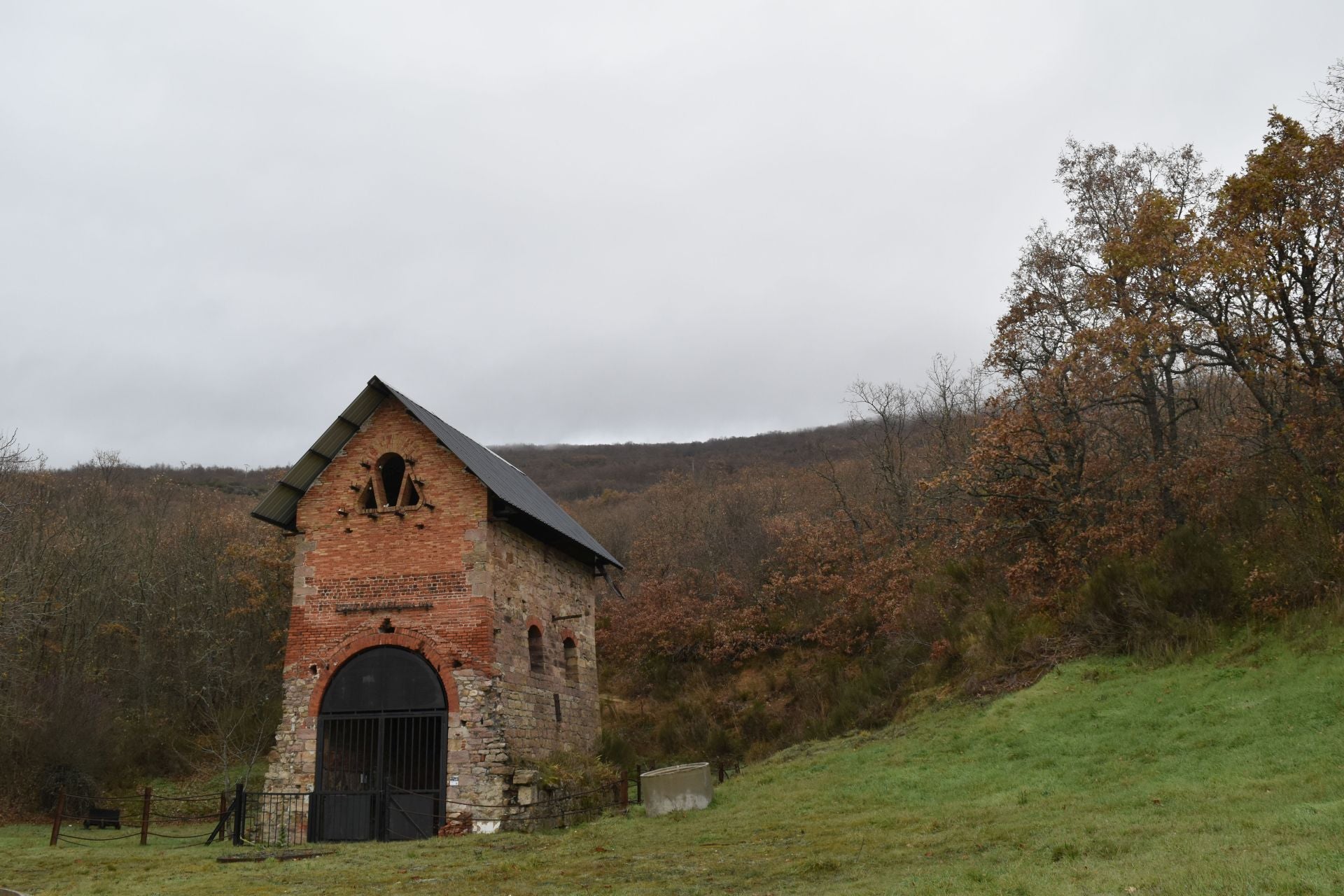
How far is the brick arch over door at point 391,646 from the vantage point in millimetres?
15844

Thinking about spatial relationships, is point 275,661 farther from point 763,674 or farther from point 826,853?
point 826,853

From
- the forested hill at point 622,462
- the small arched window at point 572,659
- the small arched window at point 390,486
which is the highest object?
the forested hill at point 622,462

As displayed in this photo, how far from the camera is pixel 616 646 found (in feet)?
102

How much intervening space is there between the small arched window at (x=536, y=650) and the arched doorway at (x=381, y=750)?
101 inches

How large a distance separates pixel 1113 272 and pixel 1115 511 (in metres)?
4.66

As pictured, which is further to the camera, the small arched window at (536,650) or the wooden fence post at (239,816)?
the small arched window at (536,650)

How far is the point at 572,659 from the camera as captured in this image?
20375mm

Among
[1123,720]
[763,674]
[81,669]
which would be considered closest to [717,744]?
[763,674]

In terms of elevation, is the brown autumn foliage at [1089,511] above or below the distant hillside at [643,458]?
below

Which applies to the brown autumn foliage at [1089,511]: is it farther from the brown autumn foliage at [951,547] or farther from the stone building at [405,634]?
the stone building at [405,634]

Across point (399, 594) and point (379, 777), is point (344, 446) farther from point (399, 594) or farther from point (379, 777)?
point (379, 777)

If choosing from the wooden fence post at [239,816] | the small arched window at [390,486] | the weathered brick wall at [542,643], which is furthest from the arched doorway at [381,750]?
the small arched window at [390,486]

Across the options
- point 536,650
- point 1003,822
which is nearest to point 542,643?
point 536,650

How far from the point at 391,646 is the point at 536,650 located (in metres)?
3.14
